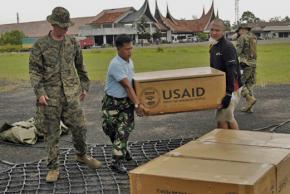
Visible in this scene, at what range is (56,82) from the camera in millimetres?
4617

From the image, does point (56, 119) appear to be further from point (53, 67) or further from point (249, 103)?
point (249, 103)

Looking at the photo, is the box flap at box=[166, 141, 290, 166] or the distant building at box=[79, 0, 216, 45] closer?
the box flap at box=[166, 141, 290, 166]

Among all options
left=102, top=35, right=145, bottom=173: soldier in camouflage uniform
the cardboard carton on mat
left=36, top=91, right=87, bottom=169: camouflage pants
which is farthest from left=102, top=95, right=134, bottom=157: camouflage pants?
the cardboard carton on mat

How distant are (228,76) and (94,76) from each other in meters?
12.1

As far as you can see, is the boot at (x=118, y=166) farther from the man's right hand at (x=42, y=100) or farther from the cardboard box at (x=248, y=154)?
the cardboard box at (x=248, y=154)

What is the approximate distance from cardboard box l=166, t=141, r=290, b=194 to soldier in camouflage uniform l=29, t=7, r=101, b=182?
1.73 m

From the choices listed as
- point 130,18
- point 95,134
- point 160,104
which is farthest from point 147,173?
point 130,18

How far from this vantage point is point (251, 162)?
2859 millimetres

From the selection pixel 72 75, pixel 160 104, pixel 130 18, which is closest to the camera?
pixel 160 104

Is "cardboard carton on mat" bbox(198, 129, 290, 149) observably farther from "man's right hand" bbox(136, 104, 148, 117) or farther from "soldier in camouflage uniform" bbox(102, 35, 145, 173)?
"soldier in camouflage uniform" bbox(102, 35, 145, 173)

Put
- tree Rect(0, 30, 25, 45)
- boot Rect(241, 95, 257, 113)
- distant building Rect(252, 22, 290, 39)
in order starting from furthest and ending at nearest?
distant building Rect(252, 22, 290, 39), tree Rect(0, 30, 25, 45), boot Rect(241, 95, 257, 113)

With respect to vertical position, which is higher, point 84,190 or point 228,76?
point 228,76

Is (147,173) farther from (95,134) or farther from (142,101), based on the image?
(95,134)

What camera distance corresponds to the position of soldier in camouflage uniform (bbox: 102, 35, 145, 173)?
458cm
